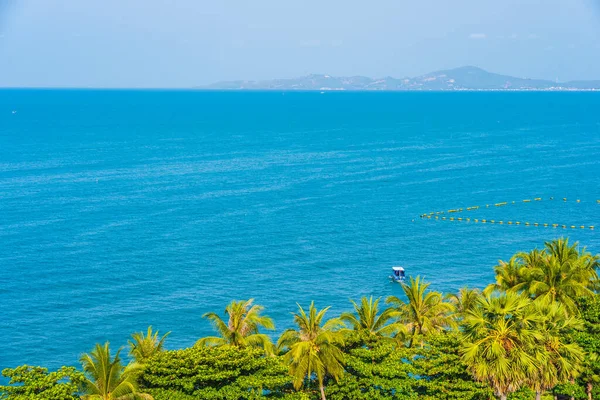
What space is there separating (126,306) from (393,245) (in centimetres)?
4323

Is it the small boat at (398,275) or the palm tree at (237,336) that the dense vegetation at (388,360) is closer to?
the palm tree at (237,336)

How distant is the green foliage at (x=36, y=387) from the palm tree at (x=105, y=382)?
105 centimetres

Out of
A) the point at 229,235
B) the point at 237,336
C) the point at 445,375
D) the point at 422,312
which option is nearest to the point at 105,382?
the point at 237,336

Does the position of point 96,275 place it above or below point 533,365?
above

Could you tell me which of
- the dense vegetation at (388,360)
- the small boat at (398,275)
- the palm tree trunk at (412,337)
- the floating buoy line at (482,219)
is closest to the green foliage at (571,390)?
the dense vegetation at (388,360)

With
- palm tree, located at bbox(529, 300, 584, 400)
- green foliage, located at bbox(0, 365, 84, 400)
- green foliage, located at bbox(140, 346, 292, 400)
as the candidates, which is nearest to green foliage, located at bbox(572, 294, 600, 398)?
palm tree, located at bbox(529, 300, 584, 400)

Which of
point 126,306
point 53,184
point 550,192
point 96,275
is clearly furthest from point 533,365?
point 53,184

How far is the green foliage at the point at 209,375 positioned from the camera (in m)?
39.4

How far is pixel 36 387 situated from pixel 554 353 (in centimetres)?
2764

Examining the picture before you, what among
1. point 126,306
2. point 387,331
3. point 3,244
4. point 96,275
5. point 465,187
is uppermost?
point 465,187

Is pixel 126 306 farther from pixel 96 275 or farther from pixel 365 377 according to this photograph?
pixel 365 377

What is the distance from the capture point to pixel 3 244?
108m

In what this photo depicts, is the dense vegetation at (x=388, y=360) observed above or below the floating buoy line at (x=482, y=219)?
below

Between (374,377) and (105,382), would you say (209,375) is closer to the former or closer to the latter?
(105,382)
